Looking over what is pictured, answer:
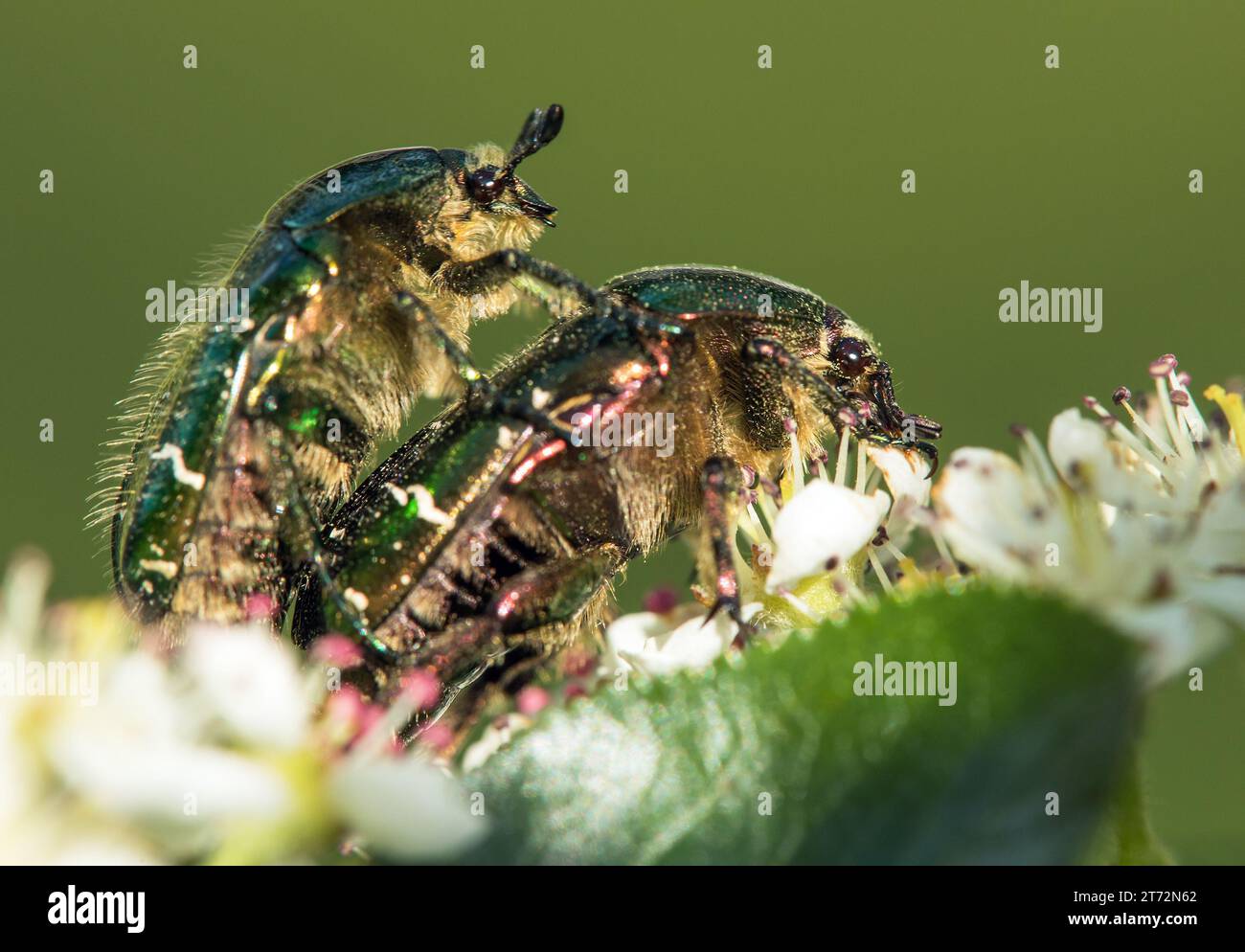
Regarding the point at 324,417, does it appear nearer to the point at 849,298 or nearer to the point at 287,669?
the point at 287,669

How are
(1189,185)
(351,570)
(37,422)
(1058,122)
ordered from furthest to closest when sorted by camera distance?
1. (1058,122)
2. (1189,185)
3. (37,422)
4. (351,570)

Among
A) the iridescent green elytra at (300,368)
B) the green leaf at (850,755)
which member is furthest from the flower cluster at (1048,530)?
the iridescent green elytra at (300,368)

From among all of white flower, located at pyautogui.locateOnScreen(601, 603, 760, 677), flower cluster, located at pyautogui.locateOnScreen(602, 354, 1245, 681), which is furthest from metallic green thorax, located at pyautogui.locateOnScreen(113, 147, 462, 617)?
flower cluster, located at pyautogui.locateOnScreen(602, 354, 1245, 681)

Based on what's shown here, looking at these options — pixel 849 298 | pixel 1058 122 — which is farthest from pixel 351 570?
pixel 1058 122

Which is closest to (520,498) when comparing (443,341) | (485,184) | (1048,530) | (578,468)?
(578,468)

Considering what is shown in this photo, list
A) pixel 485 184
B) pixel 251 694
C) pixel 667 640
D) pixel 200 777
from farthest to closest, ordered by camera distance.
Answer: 1. pixel 485 184
2. pixel 667 640
3. pixel 251 694
4. pixel 200 777

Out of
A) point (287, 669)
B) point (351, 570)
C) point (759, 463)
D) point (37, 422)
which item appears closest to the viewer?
point (287, 669)

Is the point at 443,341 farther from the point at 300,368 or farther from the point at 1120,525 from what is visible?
the point at 1120,525
